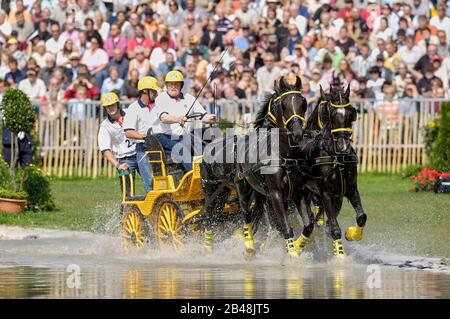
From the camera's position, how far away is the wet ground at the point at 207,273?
12.8m

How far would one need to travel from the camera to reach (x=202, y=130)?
17547 millimetres

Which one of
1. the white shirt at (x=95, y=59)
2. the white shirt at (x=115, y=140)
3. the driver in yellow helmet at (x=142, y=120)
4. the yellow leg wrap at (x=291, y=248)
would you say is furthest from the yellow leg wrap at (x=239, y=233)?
the white shirt at (x=95, y=59)

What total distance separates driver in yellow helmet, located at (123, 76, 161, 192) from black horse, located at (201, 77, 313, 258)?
1709mm

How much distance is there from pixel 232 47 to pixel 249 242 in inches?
495

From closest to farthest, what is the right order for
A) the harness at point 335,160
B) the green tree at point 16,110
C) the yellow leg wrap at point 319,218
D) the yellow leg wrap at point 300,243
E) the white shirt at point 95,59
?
the harness at point 335,160, the yellow leg wrap at point 300,243, the yellow leg wrap at point 319,218, the green tree at point 16,110, the white shirt at point 95,59

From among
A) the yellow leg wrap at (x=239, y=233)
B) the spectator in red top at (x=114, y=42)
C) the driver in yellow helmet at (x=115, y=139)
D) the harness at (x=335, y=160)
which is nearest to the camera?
the harness at (x=335, y=160)

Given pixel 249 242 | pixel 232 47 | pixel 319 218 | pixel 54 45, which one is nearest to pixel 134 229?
pixel 249 242

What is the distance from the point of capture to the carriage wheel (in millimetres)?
17641

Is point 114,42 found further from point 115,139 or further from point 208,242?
point 208,242

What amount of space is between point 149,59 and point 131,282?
15.4m

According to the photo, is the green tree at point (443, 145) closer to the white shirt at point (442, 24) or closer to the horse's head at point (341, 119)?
the white shirt at point (442, 24)

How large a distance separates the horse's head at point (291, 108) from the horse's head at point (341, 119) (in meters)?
0.32

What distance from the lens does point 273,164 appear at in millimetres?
15422

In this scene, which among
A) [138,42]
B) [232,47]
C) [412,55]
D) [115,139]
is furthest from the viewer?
[138,42]
